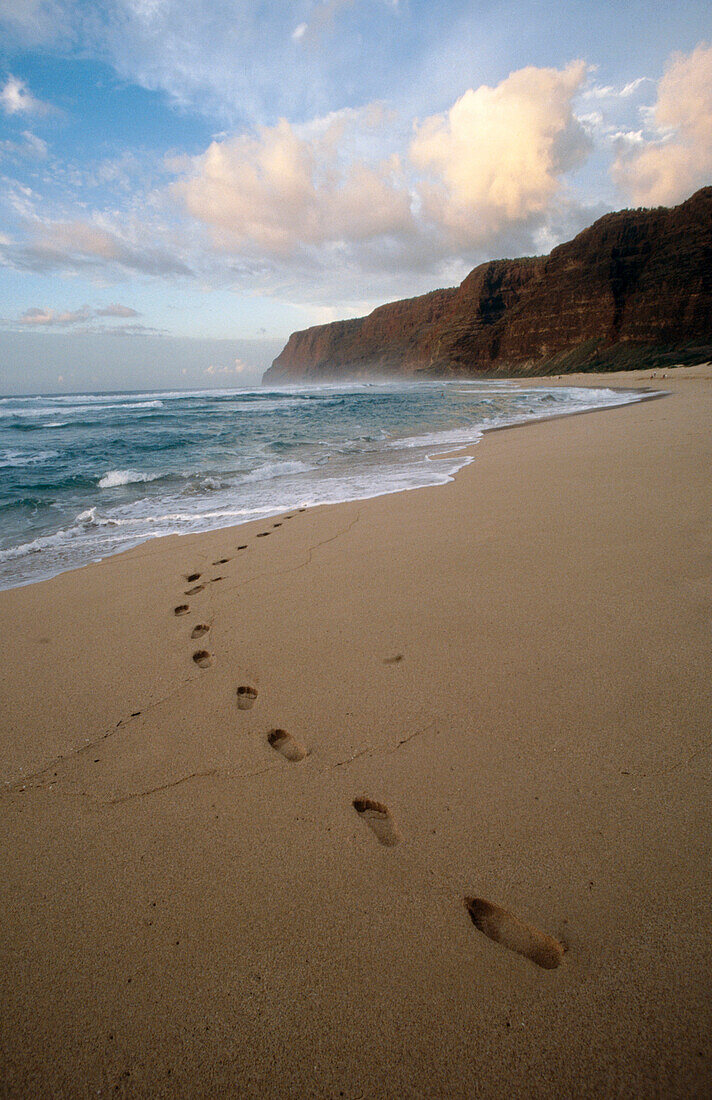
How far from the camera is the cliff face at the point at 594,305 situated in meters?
40.4

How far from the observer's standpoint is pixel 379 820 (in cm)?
150

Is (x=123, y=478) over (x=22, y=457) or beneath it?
beneath

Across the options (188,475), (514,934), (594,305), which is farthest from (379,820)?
(594,305)

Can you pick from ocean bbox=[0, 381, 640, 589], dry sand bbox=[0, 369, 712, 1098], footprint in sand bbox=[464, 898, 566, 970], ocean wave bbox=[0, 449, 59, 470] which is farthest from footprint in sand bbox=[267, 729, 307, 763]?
ocean wave bbox=[0, 449, 59, 470]

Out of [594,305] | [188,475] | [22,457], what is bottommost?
[188,475]

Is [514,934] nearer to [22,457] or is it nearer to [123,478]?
[123,478]

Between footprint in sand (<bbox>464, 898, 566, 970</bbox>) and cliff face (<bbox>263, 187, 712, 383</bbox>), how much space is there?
44.5 metres

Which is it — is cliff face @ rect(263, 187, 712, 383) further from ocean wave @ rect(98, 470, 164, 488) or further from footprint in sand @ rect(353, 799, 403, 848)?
footprint in sand @ rect(353, 799, 403, 848)

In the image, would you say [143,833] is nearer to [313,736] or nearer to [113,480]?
[313,736]

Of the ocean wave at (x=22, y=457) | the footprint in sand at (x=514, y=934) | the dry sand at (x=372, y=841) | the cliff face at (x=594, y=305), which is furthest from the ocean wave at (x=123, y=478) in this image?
the cliff face at (x=594, y=305)

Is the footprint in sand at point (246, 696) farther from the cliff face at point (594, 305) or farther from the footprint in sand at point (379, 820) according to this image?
the cliff face at point (594, 305)

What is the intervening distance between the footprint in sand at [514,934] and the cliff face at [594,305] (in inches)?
1751

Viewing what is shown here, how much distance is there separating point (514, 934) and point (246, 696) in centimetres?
140

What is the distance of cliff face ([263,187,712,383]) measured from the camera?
40.4 meters
